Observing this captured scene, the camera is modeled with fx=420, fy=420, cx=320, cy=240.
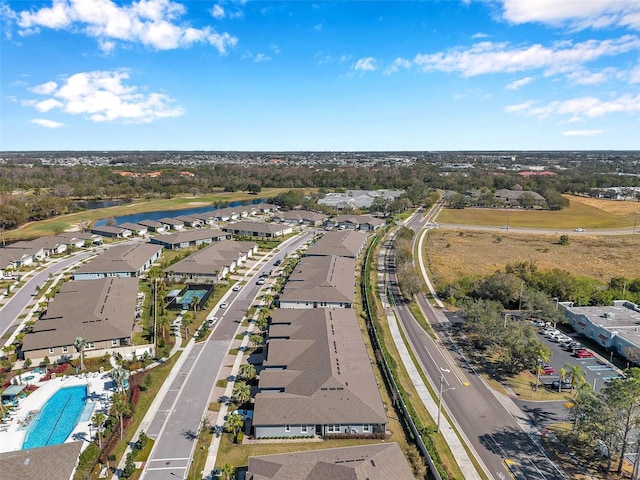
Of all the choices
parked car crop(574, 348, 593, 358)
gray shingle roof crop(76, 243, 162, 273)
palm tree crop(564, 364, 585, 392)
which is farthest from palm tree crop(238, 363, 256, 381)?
gray shingle roof crop(76, 243, 162, 273)

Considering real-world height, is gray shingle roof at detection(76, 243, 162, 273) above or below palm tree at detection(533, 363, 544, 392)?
above

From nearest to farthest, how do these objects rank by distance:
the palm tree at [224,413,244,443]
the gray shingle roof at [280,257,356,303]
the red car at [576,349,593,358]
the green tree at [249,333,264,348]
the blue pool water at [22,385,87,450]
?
the palm tree at [224,413,244,443], the blue pool water at [22,385,87,450], the green tree at [249,333,264,348], the red car at [576,349,593,358], the gray shingle roof at [280,257,356,303]

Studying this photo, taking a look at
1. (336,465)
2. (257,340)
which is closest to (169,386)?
(257,340)

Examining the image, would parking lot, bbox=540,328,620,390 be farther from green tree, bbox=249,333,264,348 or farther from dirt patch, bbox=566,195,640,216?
dirt patch, bbox=566,195,640,216

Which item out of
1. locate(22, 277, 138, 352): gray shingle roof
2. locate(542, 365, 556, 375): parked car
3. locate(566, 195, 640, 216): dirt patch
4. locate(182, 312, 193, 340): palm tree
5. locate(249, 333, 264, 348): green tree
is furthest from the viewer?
locate(566, 195, 640, 216): dirt patch

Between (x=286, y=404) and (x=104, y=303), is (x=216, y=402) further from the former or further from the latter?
(x=104, y=303)

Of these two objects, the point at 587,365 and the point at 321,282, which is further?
the point at 321,282

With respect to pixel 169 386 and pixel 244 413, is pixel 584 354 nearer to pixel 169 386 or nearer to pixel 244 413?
pixel 244 413
